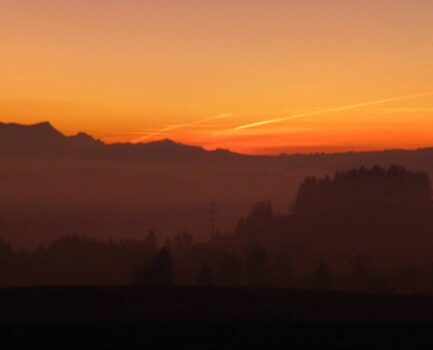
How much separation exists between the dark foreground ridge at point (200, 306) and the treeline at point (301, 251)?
9.13m

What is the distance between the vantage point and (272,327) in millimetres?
18922

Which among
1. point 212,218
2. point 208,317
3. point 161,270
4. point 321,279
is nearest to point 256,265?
point 321,279

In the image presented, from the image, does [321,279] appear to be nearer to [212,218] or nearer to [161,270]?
[161,270]

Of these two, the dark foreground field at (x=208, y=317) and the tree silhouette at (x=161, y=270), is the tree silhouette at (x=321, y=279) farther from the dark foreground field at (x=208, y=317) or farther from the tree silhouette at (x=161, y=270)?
the dark foreground field at (x=208, y=317)

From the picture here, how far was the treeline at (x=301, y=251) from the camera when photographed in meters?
42.2

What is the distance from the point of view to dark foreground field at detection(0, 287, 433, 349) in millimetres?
17406

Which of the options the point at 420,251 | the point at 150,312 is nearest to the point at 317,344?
the point at 150,312

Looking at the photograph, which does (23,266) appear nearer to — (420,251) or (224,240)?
(224,240)

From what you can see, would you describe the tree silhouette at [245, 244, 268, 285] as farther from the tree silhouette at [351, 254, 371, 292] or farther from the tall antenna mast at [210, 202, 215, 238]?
the tall antenna mast at [210, 202, 215, 238]

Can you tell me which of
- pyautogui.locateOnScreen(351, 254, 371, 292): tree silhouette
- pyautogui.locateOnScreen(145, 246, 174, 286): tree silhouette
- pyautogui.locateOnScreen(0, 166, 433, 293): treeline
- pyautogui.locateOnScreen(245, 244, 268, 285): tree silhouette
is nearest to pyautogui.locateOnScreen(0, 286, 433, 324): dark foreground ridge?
pyautogui.locateOnScreen(145, 246, 174, 286): tree silhouette

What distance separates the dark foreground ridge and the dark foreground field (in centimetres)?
3

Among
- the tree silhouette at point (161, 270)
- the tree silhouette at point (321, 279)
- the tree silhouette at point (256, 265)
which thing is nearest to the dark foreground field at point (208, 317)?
the tree silhouette at point (161, 270)

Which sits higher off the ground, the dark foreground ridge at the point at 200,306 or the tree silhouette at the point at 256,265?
the dark foreground ridge at the point at 200,306

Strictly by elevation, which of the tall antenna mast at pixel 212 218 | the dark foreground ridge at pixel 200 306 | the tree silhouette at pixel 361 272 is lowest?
the tree silhouette at pixel 361 272
